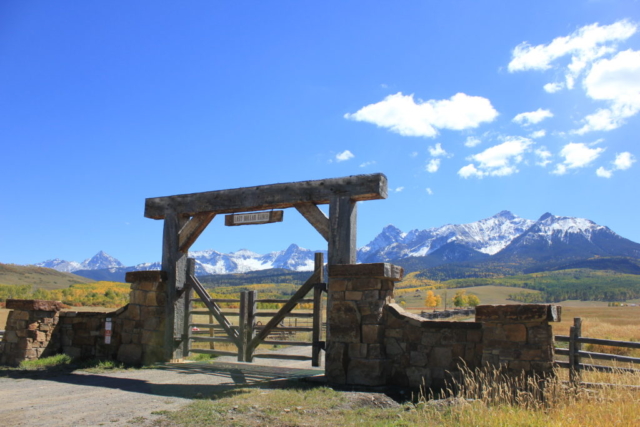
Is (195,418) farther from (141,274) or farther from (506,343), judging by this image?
(141,274)

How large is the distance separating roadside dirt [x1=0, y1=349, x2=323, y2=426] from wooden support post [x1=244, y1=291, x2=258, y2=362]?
0.80 ft

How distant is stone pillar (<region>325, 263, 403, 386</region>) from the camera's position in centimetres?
853

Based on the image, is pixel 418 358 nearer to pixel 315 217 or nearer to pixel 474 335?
pixel 474 335

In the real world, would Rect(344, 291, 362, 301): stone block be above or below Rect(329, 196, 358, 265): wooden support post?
below

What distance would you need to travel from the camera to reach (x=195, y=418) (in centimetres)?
625

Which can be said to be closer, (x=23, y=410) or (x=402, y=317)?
(x=23, y=410)

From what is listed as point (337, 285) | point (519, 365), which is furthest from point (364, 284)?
point (519, 365)

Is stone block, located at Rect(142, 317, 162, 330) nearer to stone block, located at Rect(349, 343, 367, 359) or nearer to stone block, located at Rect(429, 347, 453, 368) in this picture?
stone block, located at Rect(349, 343, 367, 359)

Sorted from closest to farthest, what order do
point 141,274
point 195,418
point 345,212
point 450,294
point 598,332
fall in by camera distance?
point 195,418 < point 345,212 < point 141,274 < point 598,332 < point 450,294

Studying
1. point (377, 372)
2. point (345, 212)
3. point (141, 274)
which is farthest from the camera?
point (141, 274)

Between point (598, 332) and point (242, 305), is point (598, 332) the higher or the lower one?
the lower one

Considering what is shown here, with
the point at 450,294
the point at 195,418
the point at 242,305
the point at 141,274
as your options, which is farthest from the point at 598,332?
the point at 450,294

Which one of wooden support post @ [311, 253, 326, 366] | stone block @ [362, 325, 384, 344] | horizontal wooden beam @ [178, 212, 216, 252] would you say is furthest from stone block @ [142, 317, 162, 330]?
stone block @ [362, 325, 384, 344]

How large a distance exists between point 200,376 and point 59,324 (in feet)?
13.8
